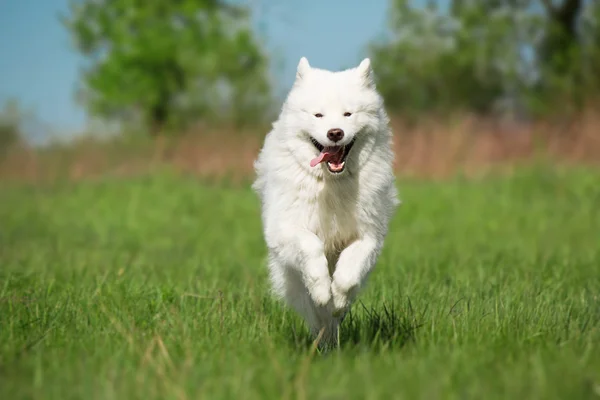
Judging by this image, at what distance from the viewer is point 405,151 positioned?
18.7 m

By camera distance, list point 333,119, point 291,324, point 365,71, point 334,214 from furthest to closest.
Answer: point 291,324 < point 365,71 < point 334,214 < point 333,119

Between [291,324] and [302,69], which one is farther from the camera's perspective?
[291,324]

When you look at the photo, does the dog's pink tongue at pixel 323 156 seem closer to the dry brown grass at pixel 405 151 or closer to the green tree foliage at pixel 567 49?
the dry brown grass at pixel 405 151

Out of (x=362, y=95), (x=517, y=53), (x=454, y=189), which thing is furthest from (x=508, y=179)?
(x=517, y=53)

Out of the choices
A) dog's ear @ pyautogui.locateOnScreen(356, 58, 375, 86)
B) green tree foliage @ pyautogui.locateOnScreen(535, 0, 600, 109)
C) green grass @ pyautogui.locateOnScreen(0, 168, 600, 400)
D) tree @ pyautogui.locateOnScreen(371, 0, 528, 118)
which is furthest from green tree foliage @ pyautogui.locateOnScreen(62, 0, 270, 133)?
dog's ear @ pyautogui.locateOnScreen(356, 58, 375, 86)

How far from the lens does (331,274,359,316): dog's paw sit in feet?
12.7

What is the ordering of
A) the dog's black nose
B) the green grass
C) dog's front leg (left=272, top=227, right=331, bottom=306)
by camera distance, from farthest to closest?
the dog's black nose < dog's front leg (left=272, top=227, right=331, bottom=306) < the green grass

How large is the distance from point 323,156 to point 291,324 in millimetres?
1185

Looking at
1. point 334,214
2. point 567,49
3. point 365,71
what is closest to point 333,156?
point 334,214

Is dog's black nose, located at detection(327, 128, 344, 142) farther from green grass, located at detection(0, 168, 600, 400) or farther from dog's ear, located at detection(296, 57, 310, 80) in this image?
green grass, located at detection(0, 168, 600, 400)

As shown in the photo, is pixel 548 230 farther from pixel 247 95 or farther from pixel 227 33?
pixel 227 33

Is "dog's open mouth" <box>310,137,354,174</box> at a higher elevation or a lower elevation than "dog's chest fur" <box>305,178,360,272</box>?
higher

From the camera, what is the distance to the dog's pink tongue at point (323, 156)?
4099 millimetres

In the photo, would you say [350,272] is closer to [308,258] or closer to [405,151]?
[308,258]
